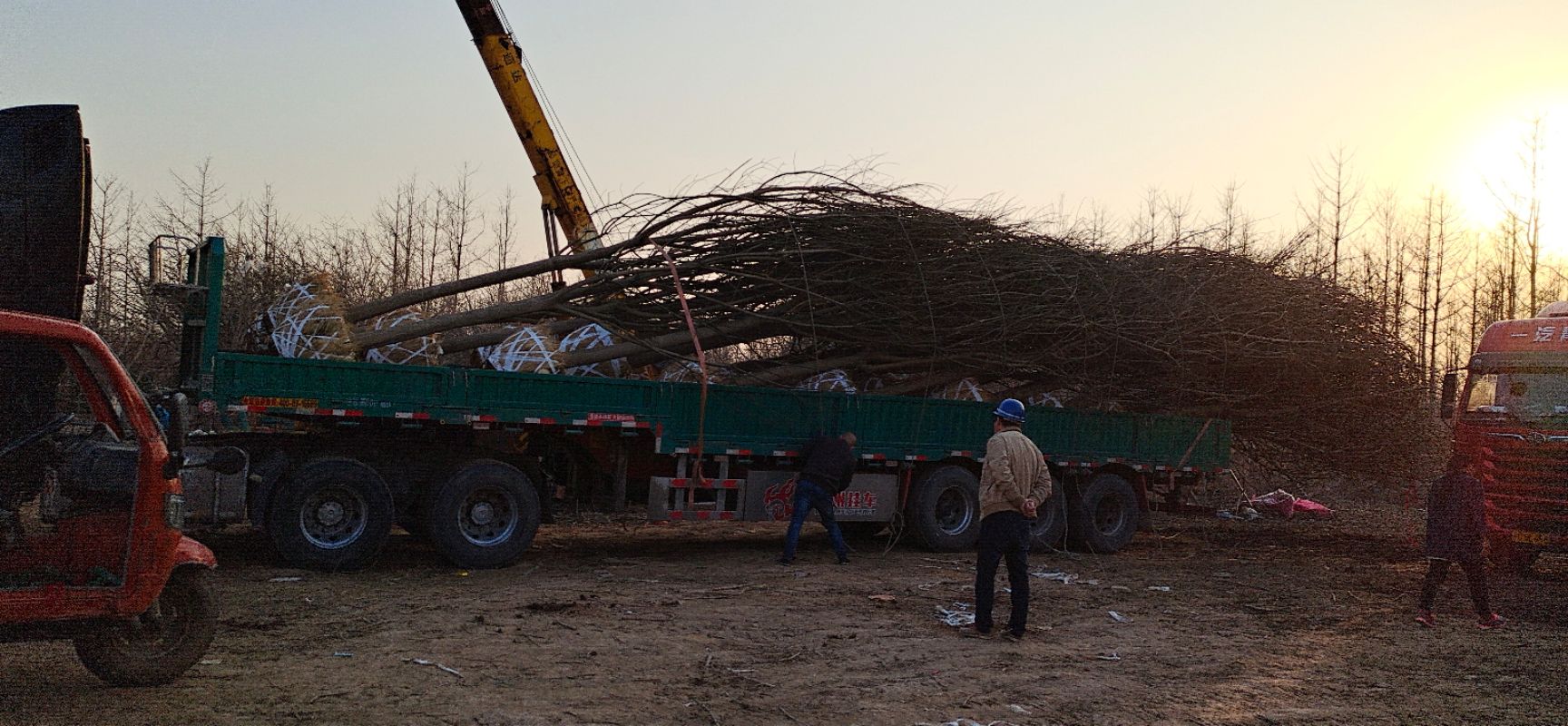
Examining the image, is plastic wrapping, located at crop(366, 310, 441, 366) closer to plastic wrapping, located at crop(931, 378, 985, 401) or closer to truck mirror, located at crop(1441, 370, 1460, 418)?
plastic wrapping, located at crop(931, 378, 985, 401)

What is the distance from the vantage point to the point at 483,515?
33.1 ft

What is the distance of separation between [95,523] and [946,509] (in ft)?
30.6

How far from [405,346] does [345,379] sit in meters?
1.74

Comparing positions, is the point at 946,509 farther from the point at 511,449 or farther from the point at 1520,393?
the point at 1520,393

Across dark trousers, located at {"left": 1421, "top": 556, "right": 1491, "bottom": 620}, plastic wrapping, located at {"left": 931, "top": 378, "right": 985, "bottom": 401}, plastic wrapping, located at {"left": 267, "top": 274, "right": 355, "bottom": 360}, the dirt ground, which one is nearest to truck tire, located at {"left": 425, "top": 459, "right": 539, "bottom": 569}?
the dirt ground

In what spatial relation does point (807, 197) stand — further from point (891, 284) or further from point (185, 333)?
point (185, 333)

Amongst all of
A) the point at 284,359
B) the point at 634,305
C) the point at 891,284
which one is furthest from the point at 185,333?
the point at 891,284

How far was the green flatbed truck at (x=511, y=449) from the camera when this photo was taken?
919 centimetres

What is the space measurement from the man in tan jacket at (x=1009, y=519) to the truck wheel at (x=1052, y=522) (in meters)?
5.59

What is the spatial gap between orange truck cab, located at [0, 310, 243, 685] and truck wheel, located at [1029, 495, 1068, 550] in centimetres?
969

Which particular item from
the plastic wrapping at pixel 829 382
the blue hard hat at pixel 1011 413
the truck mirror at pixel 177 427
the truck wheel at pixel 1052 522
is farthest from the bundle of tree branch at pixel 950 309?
the truck mirror at pixel 177 427

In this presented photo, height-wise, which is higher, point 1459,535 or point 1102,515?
point 1459,535

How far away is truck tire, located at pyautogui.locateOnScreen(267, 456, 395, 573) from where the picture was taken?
364 inches

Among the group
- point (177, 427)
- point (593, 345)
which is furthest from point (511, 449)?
point (177, 427)
